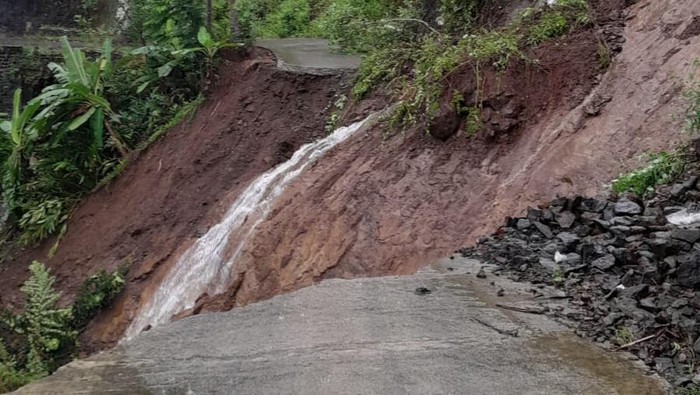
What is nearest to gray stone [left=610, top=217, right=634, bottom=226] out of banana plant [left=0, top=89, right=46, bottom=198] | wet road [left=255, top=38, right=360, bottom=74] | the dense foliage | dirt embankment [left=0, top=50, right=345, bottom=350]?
the dense foliage

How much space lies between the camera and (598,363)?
359 cm

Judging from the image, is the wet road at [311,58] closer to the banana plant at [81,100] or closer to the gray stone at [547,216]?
the banana plant at [81,100]

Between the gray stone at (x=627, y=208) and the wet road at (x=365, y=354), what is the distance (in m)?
1.19

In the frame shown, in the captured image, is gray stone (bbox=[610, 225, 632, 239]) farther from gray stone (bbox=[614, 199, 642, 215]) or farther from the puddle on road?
the puddle on road

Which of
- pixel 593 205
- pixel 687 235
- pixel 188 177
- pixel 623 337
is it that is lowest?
pixel 188 177

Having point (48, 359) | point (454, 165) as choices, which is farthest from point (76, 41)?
point (454, 165)

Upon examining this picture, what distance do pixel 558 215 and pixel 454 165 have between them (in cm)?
201

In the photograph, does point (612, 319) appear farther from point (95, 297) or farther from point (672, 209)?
point (95, 297)

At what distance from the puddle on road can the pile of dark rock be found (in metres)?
0.11

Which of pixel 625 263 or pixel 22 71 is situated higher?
pixel 625 263

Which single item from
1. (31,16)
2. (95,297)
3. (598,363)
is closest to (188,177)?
(95,297)

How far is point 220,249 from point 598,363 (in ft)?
17.9

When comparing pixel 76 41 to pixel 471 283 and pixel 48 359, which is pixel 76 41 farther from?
pixel 471 283

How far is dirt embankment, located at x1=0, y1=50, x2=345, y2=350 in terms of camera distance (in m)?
9.94
